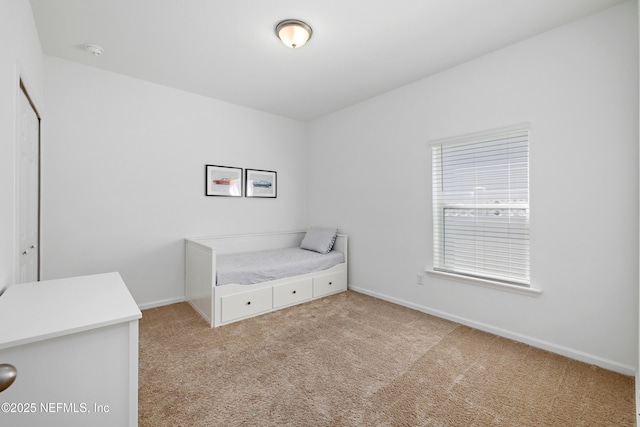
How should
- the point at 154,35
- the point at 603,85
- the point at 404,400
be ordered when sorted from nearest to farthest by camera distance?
the point at 404,400 → the point at 603,85 → the point at 154,35

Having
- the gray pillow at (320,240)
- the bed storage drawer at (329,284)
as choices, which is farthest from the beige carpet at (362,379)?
the gray pillow at (320,240)

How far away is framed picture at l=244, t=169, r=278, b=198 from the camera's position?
396cm

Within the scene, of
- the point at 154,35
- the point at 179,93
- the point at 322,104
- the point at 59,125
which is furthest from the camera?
the point at 322,104

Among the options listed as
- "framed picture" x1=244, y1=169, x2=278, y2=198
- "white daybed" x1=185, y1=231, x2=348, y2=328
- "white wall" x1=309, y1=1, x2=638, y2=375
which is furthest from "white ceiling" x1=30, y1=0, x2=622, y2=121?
"white daybed" x1=185, y1=231, x2=348, y2=328

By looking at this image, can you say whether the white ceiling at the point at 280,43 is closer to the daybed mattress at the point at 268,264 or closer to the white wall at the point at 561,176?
the white wall at the point at 561,176

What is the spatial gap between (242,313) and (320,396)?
4.53ft

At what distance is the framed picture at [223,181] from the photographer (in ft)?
11.8

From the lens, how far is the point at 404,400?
5.58ft

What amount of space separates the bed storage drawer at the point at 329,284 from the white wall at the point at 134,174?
1.21m

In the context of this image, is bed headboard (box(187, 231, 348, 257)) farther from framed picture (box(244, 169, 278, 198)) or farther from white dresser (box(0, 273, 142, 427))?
white dresser (box(0, 273, 142, 427))

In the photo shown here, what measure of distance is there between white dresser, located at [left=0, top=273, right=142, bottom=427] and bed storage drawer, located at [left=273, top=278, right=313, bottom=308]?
78.6 inches

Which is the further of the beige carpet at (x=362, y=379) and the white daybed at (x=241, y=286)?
the white daybed at (x=241, y=286)

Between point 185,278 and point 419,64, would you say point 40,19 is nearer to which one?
point 185,278

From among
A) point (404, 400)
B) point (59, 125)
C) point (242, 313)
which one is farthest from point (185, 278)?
point (404, 400)
